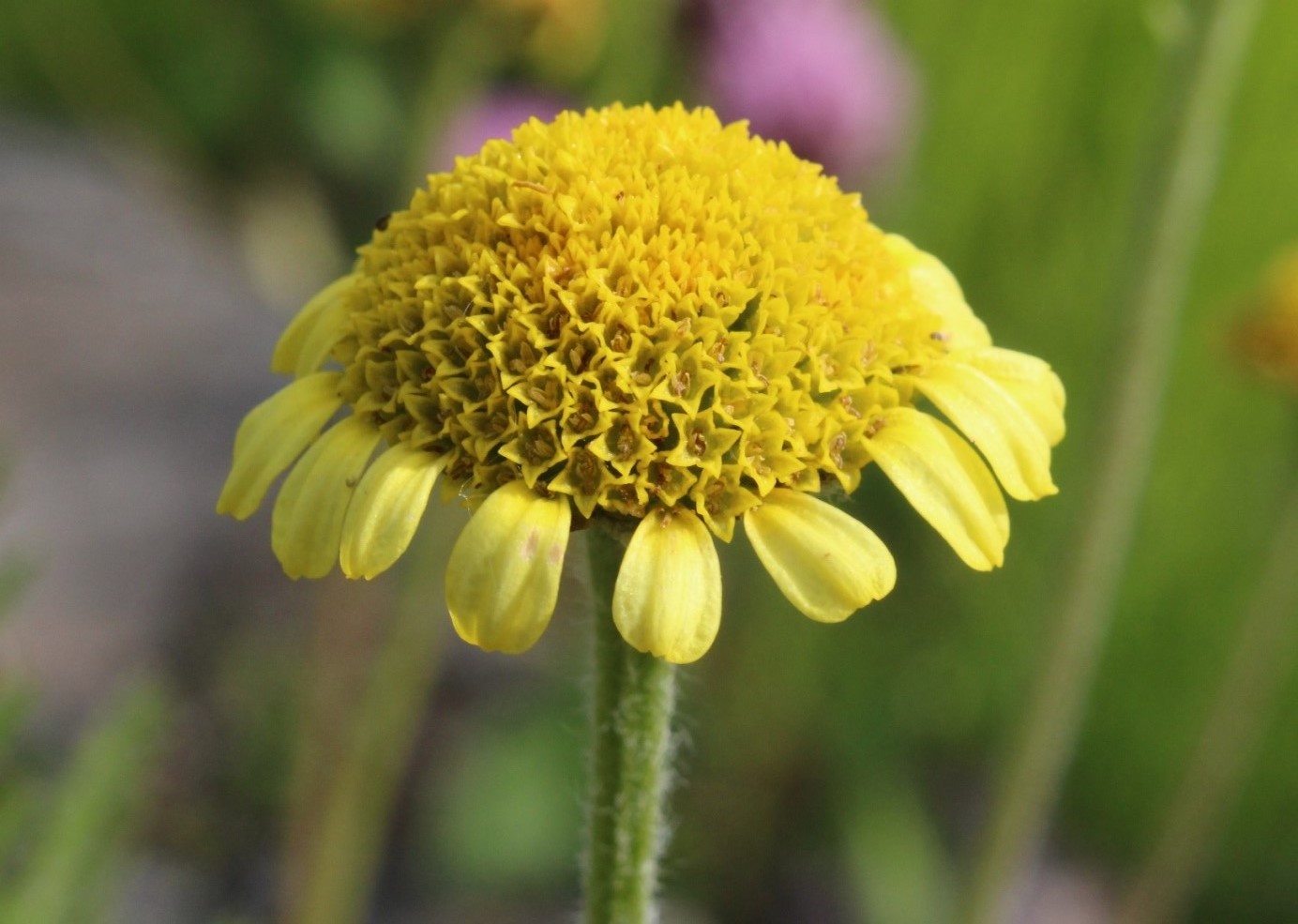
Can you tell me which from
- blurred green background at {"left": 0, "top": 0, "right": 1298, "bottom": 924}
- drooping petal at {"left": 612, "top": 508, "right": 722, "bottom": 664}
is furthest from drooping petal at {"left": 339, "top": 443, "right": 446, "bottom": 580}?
blurred green background at {"left": 0, "top": 0, "right": 1298, "bottom": 924}

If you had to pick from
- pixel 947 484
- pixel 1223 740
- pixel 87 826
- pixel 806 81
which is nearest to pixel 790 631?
pixel 1223 740

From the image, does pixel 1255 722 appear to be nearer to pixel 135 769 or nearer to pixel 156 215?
pixel 135 769

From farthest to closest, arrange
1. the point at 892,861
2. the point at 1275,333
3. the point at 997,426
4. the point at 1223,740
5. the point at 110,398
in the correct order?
the point at 110,398 < the point at 892,861 < the point at 1223,740 < the point at 1275,333 < the point at 997,426

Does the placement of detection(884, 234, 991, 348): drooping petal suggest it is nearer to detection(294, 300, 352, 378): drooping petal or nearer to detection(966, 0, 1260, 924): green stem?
detection(294, 300, 352, 378): drooping petal

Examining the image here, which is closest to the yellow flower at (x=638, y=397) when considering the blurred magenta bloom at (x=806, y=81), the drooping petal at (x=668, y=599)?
the drooping petal at (x=668, y=599)

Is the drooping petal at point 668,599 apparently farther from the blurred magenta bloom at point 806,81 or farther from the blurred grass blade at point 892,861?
the blurred magenta bloom at point 806,81

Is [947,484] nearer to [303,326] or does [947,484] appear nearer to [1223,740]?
[303,326]
